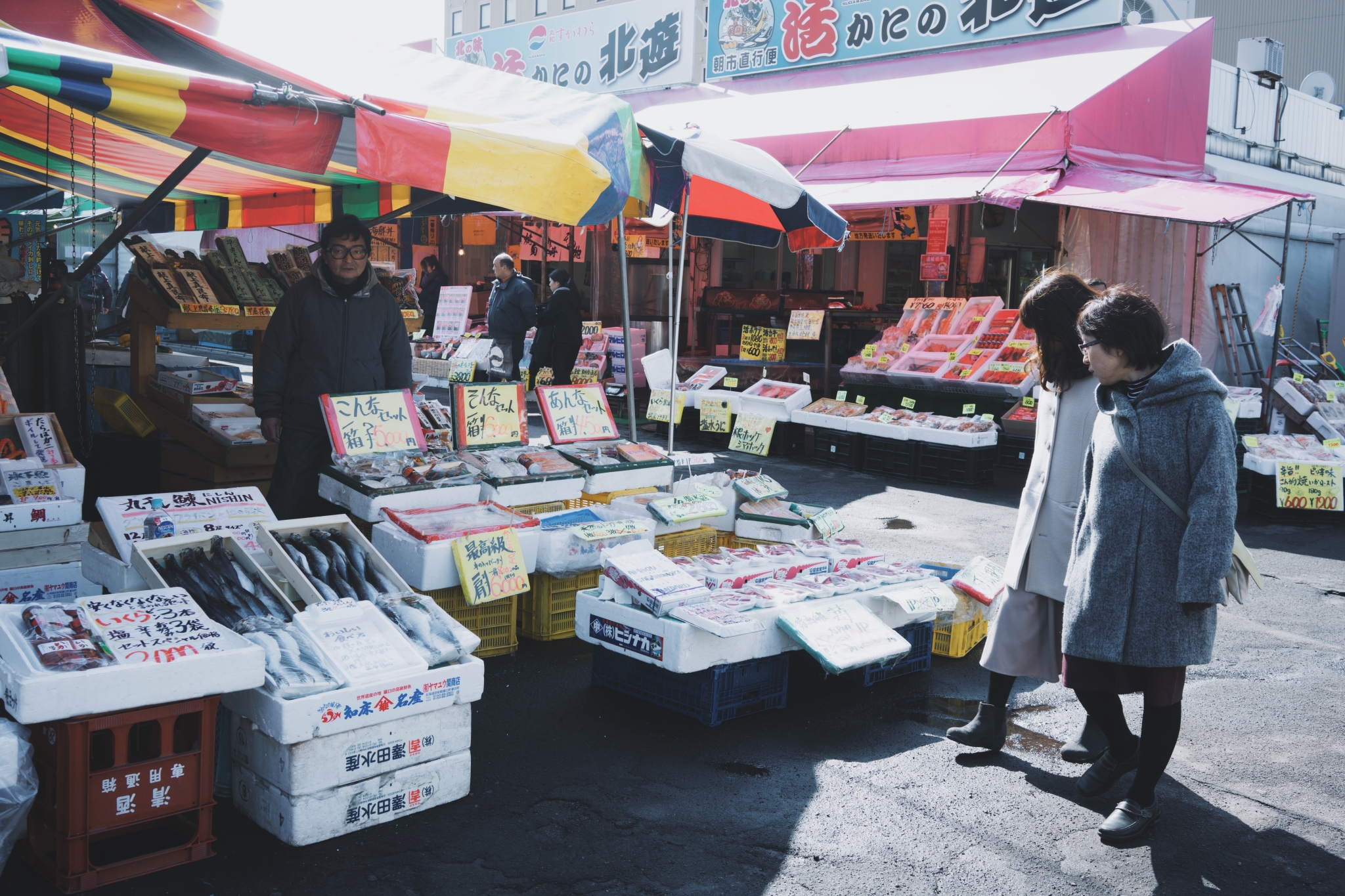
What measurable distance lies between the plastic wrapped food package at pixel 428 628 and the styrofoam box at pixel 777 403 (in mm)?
8498

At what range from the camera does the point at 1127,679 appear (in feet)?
11.8

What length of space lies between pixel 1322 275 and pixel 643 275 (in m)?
11.6

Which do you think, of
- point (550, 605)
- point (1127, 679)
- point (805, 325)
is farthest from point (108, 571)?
point (805, 325)

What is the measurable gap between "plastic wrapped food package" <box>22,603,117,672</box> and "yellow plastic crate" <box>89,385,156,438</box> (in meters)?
4.52

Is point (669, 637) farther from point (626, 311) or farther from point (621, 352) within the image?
point (621, 352)

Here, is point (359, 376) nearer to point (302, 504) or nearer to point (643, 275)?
point (302, 504)

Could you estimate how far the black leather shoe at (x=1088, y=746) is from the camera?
14.1 feet

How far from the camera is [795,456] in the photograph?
12352 mm

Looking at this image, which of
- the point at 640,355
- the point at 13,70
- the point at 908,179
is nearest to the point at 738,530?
the point at 13,70

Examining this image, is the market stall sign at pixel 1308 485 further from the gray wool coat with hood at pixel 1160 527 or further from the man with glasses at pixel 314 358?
the man with glasses at pixel 314 358

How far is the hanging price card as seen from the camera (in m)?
12.0

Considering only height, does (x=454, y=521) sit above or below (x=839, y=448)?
above

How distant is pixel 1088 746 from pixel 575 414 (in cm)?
351

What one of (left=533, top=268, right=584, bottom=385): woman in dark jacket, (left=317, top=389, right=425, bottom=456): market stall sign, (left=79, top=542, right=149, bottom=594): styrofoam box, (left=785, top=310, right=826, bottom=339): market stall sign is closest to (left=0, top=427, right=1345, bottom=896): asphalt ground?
(left=79, top=542, right=149, bottom=594): styrofoam box
